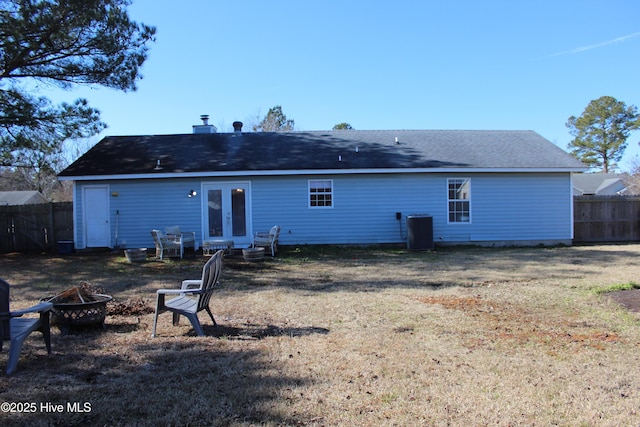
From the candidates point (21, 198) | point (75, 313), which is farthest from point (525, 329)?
point (21, 198)

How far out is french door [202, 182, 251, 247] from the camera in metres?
14.7

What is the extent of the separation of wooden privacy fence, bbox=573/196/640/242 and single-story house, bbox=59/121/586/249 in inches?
74.9

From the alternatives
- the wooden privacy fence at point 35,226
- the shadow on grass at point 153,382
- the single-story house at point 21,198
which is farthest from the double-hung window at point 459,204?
the single-story house at point 21,198

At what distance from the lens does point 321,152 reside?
15.8 meters

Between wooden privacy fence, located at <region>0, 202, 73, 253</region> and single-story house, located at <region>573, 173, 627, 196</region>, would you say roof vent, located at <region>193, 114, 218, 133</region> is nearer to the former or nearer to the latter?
wooden privacy fence, located at <region>0, 202, 73, 253</region>

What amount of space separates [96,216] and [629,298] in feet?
46.9

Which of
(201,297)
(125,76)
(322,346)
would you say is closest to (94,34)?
(125,76)

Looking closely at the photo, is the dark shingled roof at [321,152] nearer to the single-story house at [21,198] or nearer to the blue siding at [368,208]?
the blue siding at [368,208]

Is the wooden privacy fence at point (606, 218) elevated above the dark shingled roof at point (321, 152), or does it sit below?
below

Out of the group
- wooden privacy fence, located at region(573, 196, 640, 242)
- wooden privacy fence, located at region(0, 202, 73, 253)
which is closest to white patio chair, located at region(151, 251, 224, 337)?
wooden privacy fence, located at region(0, 202, 73, 253)

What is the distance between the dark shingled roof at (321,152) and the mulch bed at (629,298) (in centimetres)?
801

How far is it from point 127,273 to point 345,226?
6.98 metres

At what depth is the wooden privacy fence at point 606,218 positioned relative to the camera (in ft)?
56.3

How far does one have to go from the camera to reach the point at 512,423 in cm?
308
